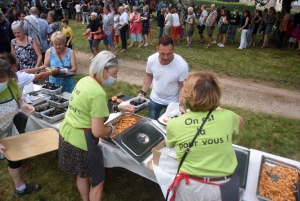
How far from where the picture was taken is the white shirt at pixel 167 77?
314 centimetres

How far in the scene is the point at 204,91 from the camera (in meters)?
1.60

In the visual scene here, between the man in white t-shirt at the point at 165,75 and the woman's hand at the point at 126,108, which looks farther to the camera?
the man in white t-shirt at the point at 165,75

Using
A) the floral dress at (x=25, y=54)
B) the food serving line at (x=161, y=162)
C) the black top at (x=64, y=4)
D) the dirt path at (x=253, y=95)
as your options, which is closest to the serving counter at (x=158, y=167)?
the food serving line at (x=161, y=162)

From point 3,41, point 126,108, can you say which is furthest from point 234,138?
point 3,41

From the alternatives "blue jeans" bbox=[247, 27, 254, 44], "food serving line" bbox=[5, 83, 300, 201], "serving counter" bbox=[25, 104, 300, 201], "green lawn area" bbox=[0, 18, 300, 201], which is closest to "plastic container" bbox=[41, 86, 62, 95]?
"serving counter" bbox=[25, 104, 300, 201]

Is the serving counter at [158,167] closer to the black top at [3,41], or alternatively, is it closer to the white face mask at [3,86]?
the white face mask at [3,86]

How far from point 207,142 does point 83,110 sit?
3.61ft

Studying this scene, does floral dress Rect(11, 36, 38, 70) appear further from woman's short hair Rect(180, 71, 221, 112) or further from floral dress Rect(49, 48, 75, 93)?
woman's short hair Rect(180, 71, 221, 112)

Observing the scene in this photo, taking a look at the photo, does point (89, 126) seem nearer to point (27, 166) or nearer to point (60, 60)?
point (27, 166)

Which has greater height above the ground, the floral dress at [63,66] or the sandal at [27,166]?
the floral dress at [63,66]

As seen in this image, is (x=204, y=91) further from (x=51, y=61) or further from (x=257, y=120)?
(x=257, y=120)

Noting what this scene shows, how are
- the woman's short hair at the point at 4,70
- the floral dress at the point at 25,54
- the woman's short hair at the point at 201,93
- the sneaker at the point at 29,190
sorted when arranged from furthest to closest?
the floral dress at the point at 25,54 → the sneaker at the point at 29,190 → the woman's short hair at the point at 4,70 → the woman's short hair at the point at 201,93

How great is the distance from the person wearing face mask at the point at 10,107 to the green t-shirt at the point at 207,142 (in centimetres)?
179

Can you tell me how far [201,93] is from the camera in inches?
62.7
